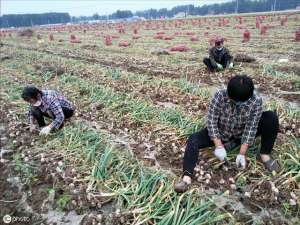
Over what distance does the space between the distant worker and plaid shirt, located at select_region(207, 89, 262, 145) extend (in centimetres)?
476

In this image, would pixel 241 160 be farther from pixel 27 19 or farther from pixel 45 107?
pixel 27 19

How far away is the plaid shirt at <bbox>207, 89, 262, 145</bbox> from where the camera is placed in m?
3.69

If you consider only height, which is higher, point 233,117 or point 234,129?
point 233,117

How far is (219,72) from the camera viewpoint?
27.9 ft

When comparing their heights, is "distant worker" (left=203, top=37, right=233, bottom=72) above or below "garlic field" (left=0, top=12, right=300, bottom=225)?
above

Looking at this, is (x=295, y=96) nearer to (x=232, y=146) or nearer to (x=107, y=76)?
(x=232, y=146)

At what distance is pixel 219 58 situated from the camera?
8.53 m

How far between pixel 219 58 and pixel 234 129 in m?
4.90

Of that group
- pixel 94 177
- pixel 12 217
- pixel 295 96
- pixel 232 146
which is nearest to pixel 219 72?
pixel 295 96
